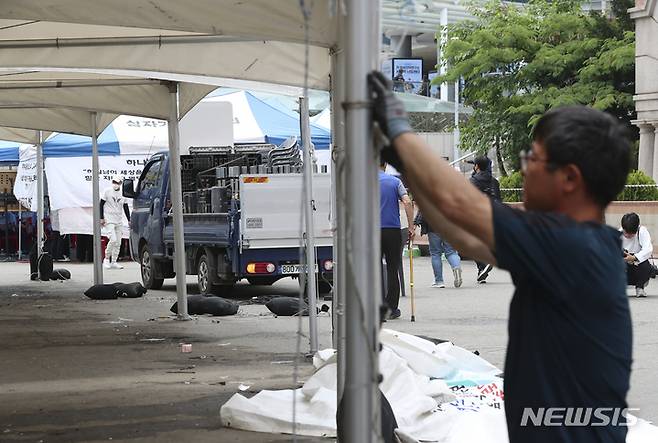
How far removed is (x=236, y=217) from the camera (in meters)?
18.1

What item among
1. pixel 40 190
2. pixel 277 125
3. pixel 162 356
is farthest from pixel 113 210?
pixel 162 356

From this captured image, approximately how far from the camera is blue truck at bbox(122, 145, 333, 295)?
17953 mm

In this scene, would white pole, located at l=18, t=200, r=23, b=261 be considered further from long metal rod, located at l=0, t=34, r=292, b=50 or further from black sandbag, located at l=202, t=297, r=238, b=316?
long metal rod, located at l=0, t=34, r=292, b=50

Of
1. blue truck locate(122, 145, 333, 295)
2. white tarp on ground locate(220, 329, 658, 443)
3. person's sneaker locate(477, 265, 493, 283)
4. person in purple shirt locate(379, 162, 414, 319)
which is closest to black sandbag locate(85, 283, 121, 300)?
blue truck locate(122, 145, 333, 295)

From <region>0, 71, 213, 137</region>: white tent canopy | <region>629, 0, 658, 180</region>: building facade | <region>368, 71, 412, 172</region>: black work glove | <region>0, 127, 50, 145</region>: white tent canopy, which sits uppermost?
<region>629, 0, 658, 180</region>: building facade

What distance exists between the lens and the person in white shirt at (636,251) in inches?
656

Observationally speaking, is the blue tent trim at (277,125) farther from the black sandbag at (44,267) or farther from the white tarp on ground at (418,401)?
the white tarp on ground at (418,401)

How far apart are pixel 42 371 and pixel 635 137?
25.3m

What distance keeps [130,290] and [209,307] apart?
380 cm

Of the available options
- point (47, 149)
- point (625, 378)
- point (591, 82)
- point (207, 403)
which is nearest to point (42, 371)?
point (207, 403)

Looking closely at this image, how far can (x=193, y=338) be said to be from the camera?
13.8m

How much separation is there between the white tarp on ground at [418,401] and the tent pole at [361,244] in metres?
3.58

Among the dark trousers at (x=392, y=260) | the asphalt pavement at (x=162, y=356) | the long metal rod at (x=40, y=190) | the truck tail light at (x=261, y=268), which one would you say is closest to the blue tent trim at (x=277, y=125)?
the long metal rod at (x=40, y=190)

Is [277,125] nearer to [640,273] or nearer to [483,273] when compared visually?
[483,273]
